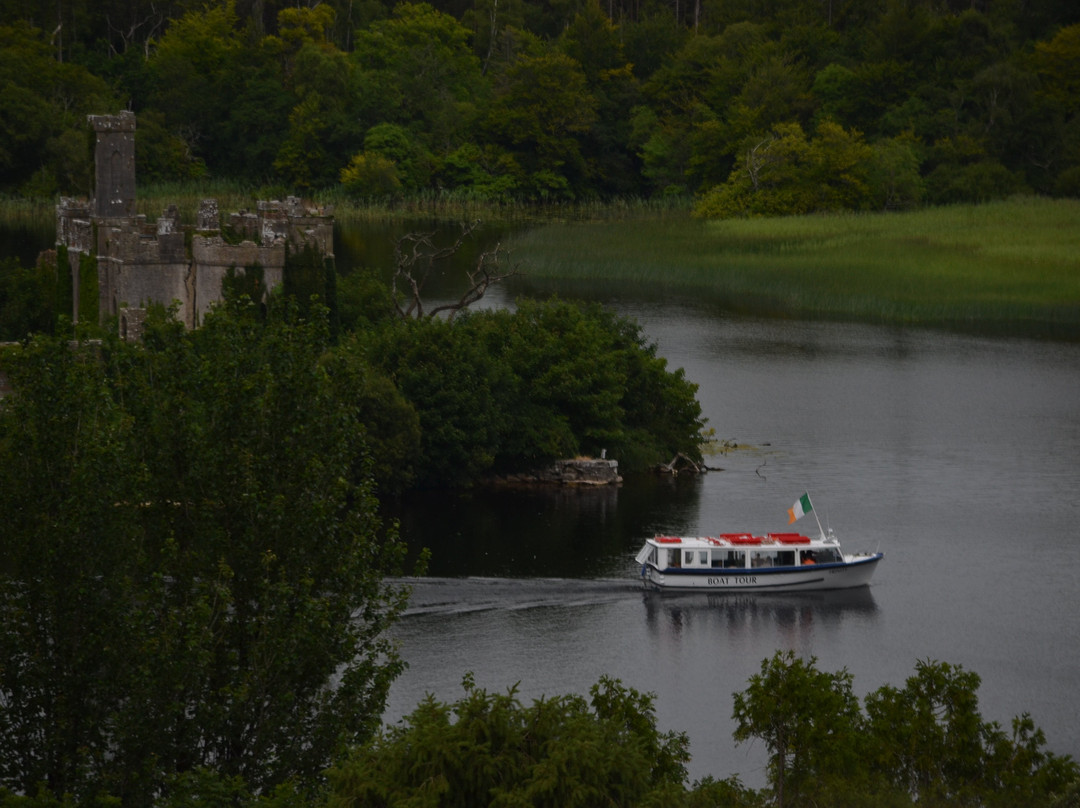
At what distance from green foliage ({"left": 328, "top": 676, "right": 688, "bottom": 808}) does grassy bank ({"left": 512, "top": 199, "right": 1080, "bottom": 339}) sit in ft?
200

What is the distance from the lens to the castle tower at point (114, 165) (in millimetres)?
55344

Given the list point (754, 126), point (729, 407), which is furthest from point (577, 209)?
point (729, 407)

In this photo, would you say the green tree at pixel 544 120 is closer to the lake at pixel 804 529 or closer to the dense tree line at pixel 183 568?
the lake at pixel 804 529

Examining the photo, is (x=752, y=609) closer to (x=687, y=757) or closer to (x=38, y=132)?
(x=687, y=757)

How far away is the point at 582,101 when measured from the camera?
124 metres

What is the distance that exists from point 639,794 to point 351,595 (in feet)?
22.2

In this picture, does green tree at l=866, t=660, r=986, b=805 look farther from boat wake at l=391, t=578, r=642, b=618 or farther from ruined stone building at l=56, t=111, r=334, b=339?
ruined stone building at l=56, t=111, r=334, b=339

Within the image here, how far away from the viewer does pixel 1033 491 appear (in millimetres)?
50688

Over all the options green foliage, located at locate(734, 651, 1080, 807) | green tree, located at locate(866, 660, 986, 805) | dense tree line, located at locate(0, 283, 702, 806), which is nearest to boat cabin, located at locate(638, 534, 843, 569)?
green foliage, located at locate(734, 651, 1080, 807)

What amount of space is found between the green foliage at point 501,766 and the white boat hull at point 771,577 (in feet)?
76.6

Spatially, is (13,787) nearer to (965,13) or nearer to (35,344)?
(35,344)

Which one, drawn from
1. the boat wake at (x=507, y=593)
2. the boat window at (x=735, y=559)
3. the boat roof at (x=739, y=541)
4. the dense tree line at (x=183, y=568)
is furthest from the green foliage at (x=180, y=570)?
the boat window at (x=735, y=559)

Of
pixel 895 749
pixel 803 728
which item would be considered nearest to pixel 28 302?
pixel 803 728

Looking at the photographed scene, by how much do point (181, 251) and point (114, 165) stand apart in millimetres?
6852
